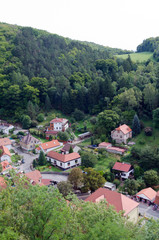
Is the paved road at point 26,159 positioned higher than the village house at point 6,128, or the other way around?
the village house at point 6,128

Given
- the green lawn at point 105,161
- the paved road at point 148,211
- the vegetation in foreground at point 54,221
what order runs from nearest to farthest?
1. the vegetation in foreground at point 54,221
2. the paved road at point 148,211
3. the green lawn at point 105,161

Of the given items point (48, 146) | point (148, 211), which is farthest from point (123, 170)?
point (48, 146)

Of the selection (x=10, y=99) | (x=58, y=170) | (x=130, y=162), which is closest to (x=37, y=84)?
(x=10, y=99)

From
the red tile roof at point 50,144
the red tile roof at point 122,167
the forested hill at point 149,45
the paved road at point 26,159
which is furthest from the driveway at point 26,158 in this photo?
the forested hill at point 149,45

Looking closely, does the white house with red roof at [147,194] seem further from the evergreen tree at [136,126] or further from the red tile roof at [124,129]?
the evergreen tree at [136,126]

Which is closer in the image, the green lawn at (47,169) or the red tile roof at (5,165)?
the red tile roof at (5,165)

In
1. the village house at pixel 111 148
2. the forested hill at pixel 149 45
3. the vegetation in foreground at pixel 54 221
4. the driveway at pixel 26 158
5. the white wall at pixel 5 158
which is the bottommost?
→ the driveway at pixel 26 158

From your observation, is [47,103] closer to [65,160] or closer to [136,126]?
[136,126]

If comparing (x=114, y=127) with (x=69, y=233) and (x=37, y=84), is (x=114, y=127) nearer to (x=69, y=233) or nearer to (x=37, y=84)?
(x=37, y=84)
